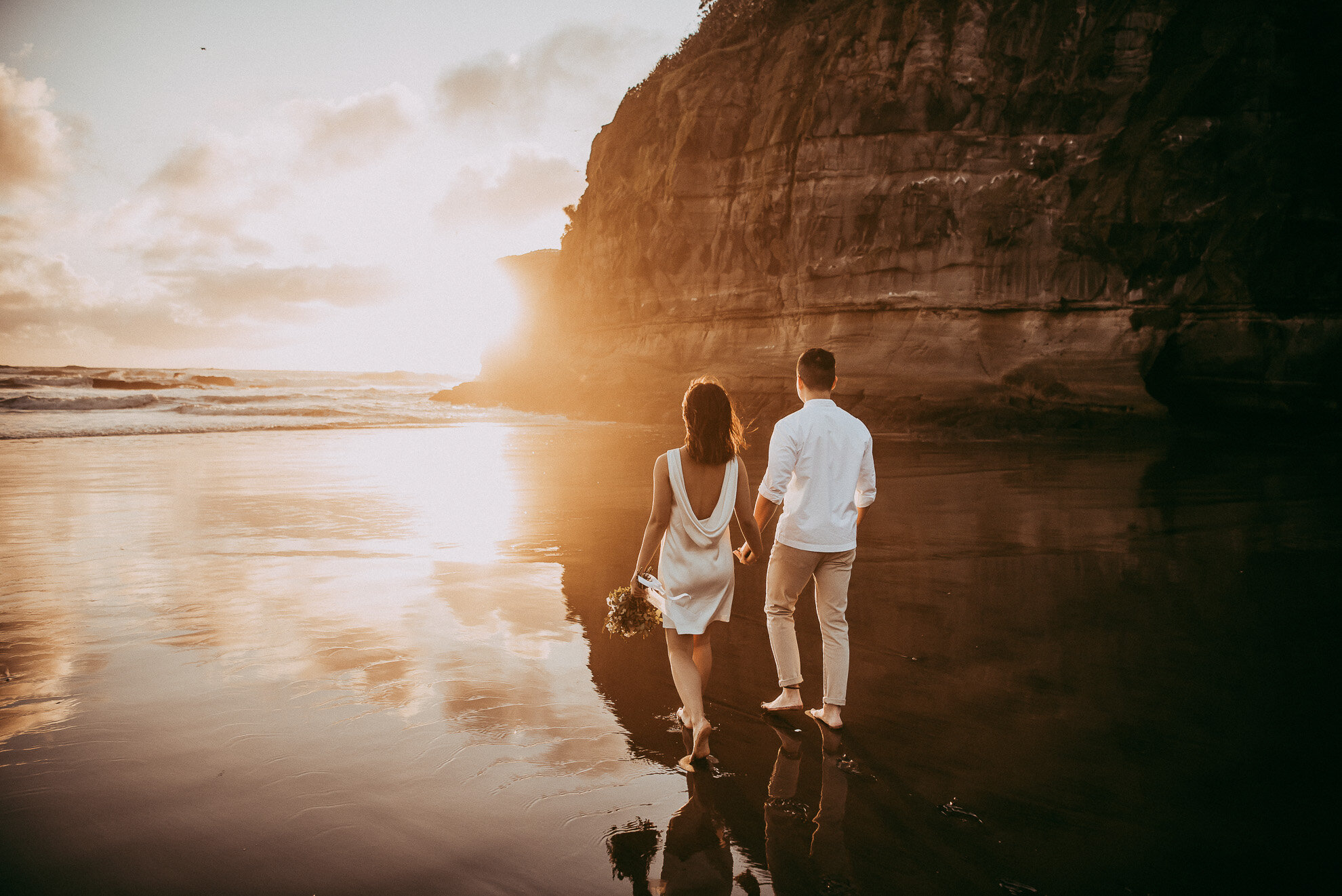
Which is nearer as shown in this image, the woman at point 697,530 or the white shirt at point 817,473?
the woman at point 697,530

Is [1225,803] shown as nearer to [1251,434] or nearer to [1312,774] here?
[1312,774]

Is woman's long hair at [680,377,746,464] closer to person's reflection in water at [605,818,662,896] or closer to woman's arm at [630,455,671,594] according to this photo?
woman's arm at [630,455,671,594]

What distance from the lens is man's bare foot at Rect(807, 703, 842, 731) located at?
12.5 feet

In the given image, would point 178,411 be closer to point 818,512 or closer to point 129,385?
point 129,385

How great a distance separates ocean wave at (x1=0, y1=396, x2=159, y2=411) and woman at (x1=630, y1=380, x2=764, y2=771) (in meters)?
34.0

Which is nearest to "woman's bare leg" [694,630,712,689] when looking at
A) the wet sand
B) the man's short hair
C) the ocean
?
Answer: the wet sand

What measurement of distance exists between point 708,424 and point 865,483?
1082 millimetres

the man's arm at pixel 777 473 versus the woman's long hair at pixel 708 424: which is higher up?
the woman's long hair at pixel 708 424

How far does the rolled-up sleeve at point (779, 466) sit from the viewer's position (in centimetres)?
371

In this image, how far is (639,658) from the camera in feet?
16.1

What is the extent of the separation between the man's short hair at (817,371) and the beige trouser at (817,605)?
908 millimetres

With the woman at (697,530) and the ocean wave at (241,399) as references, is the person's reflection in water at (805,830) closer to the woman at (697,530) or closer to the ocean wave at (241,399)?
the woman at (697,530)

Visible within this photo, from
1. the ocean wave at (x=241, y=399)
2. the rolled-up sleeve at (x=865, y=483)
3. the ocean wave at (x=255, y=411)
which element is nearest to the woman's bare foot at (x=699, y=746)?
the rolled-up sleeve at (x=865, y=483)

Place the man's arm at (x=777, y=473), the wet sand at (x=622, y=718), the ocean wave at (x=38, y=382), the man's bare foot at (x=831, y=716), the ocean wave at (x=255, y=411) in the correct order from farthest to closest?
the ocean wave at (x=38, y=382) < the ocean wave at (x=255, y=411) < the man's bare foot at (x=831, y=716) < the man's arm at (x=777, y=473) < the wet sand at (x=622, y=718)
